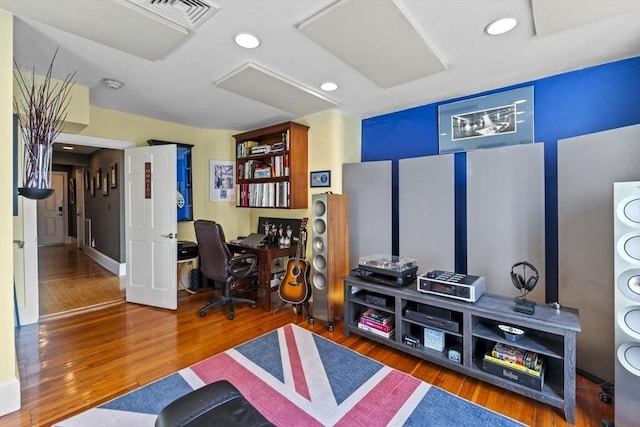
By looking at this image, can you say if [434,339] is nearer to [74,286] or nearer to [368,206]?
[368,206]

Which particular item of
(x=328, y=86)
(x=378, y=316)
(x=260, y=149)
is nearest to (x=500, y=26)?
(x=328, y=86)

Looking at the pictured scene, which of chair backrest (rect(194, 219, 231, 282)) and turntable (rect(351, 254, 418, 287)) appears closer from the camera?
turntable (rect(351, 254, 418, 287))

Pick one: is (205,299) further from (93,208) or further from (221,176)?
(93,208)

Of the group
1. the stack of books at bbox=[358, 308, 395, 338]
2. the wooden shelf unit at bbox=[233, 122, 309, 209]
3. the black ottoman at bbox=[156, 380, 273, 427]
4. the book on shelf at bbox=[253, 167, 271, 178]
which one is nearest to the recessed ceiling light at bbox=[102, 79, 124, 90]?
the wooden shelf unit at bbox=[233, 122, 309, 209]

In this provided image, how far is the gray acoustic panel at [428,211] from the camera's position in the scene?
2678mm

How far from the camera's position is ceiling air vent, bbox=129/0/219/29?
1524 millimetres

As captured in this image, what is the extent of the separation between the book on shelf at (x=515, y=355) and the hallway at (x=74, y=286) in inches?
160

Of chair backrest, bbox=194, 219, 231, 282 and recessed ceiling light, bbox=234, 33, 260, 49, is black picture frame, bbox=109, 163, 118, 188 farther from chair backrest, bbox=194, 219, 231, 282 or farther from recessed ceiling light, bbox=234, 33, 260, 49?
recessed ceiling light, bbox=234, 33, 260, 49

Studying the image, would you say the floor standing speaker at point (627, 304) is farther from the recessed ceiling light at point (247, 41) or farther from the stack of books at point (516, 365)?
the recessed ceiling light at point (247, 41)

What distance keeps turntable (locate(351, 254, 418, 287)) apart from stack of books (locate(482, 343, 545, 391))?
0.79 m

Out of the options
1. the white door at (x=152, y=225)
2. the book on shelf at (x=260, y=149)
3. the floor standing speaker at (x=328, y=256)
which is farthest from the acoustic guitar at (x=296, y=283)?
the book on shelf at (x=260, y=149)

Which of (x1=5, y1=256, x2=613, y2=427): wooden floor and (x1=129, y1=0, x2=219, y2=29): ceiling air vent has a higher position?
(x1=129, y1=0, x2=219, y2=29): ceiling air vent

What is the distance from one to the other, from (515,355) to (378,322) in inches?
39.6

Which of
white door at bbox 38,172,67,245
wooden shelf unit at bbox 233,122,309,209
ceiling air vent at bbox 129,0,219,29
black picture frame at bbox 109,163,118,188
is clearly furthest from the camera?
white door at bbox 38,172,67,245
